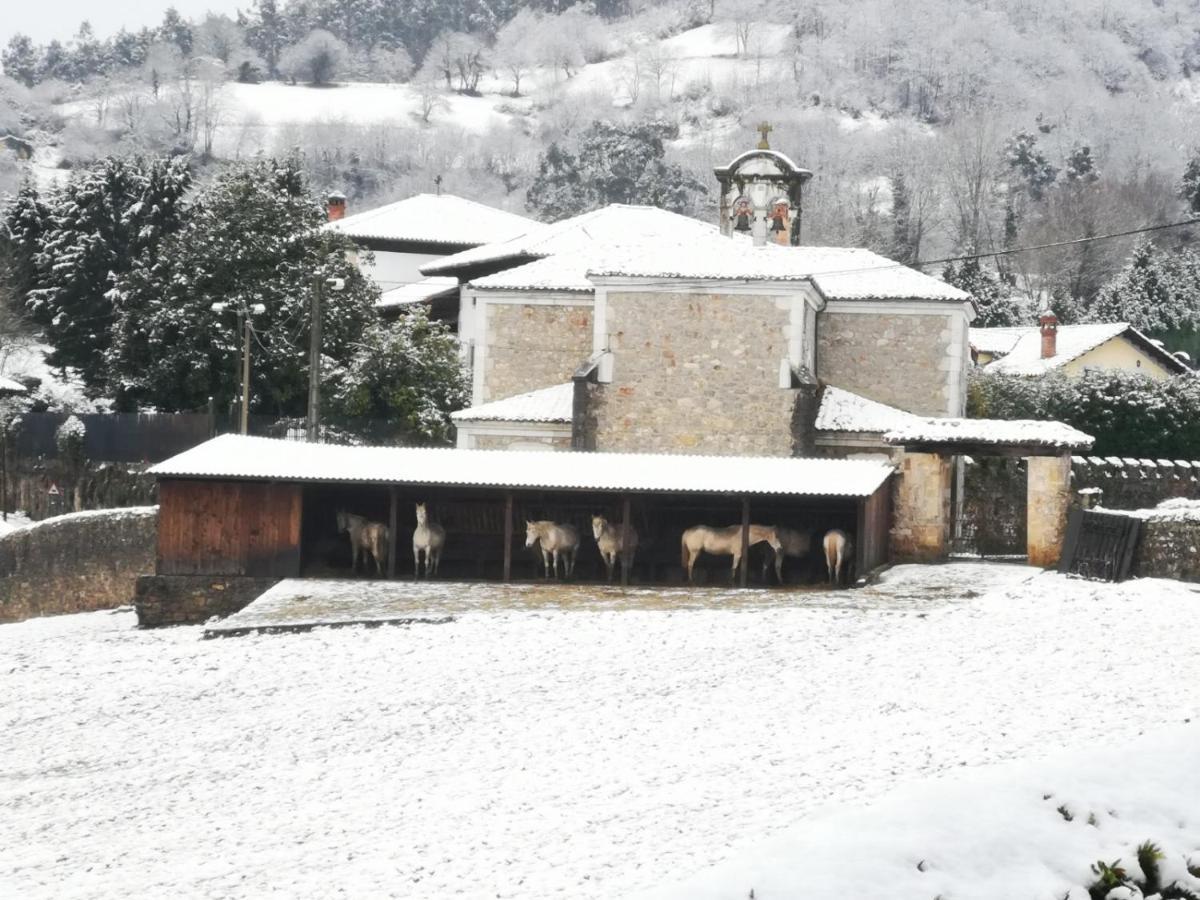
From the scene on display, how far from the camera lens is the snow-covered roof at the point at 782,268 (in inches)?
1373

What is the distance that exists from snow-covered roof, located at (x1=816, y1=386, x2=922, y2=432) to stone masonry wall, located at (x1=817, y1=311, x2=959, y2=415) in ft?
3.12

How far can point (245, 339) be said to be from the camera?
139 ft

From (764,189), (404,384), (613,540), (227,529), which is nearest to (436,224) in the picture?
(404,384)

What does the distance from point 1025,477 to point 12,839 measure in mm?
25189

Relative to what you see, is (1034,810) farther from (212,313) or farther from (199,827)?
(212,313)

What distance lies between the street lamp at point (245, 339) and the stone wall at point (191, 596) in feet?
30.4

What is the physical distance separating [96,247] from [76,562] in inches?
811

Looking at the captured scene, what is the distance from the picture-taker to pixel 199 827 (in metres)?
16.6

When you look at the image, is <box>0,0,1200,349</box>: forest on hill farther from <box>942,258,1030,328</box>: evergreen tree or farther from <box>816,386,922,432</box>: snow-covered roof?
<box>816,386,922,432</box>: snow-covered roof

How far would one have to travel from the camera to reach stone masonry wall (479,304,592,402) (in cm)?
3825

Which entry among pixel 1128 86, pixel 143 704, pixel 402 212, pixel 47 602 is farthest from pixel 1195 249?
pixel 1128 86

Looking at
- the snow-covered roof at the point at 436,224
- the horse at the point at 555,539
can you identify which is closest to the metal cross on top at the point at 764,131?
the horse at the point at 555,539

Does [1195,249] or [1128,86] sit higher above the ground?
[1128,86]

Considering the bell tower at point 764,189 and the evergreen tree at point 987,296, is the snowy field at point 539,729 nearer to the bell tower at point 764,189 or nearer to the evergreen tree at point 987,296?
the bell tower at point 764,189
